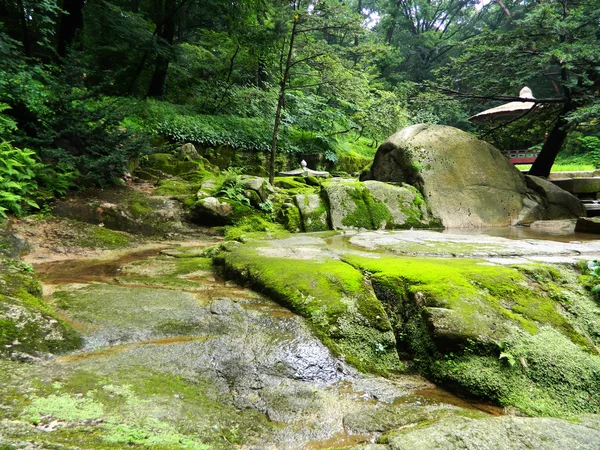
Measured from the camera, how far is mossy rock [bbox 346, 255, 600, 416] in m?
2.32

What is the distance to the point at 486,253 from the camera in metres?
4.02

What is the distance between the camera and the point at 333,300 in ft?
10.0

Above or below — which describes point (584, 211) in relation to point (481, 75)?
below

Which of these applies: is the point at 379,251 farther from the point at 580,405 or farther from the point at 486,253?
the point at 580,405

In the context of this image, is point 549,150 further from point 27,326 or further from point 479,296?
point 27,326

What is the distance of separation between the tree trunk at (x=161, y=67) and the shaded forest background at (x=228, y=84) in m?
0.07

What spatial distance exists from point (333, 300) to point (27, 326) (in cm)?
221

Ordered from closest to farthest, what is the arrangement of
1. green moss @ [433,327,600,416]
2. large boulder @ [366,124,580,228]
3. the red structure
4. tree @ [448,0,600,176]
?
green moss @ [433,327,600,416]
tree @ [448,0,600,176]
large boulder @ [366,124,580,228]
the red structure

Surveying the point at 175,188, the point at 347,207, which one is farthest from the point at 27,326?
the point at 175,188

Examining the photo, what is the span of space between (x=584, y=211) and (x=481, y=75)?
434 centimetres

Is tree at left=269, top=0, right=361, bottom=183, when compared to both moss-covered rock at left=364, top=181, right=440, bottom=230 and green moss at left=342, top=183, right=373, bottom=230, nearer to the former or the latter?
green moss at left=342, top=183, right=373, bottom=230

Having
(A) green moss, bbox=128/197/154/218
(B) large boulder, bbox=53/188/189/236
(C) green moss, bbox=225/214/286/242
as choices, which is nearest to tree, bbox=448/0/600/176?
(C) green moss, bbox=225/214/286/242

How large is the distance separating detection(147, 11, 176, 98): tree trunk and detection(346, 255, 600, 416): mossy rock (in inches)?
495

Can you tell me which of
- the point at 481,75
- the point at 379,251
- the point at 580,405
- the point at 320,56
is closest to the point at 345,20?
the point at 320,56
